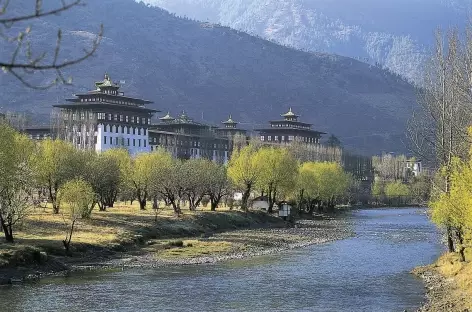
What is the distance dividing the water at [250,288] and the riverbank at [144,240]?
3.84 m

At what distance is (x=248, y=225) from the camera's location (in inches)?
3455

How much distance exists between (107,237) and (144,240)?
15.7 feet

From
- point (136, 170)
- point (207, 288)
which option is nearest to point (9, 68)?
point (207, 288)

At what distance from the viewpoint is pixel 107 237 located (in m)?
58.7

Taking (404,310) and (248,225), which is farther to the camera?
(248,225)

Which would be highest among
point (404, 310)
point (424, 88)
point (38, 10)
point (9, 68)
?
point (424, 88)

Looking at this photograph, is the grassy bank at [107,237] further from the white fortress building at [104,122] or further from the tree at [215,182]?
the white fortress building at [104,122]

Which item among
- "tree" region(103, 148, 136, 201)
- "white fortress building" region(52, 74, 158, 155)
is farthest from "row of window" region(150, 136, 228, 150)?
"tree" region(103, 148, 136, 201)

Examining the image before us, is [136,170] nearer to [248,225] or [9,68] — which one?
[248,225]

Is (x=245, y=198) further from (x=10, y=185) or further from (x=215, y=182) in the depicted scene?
(x=10, y=185)

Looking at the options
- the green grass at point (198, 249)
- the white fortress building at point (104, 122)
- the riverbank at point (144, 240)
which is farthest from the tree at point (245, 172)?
the white fortress building at point (104, 122)

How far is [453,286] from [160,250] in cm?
2586

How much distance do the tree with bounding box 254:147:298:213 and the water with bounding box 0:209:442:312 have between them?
43852 mm

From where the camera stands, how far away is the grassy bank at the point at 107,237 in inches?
1738
